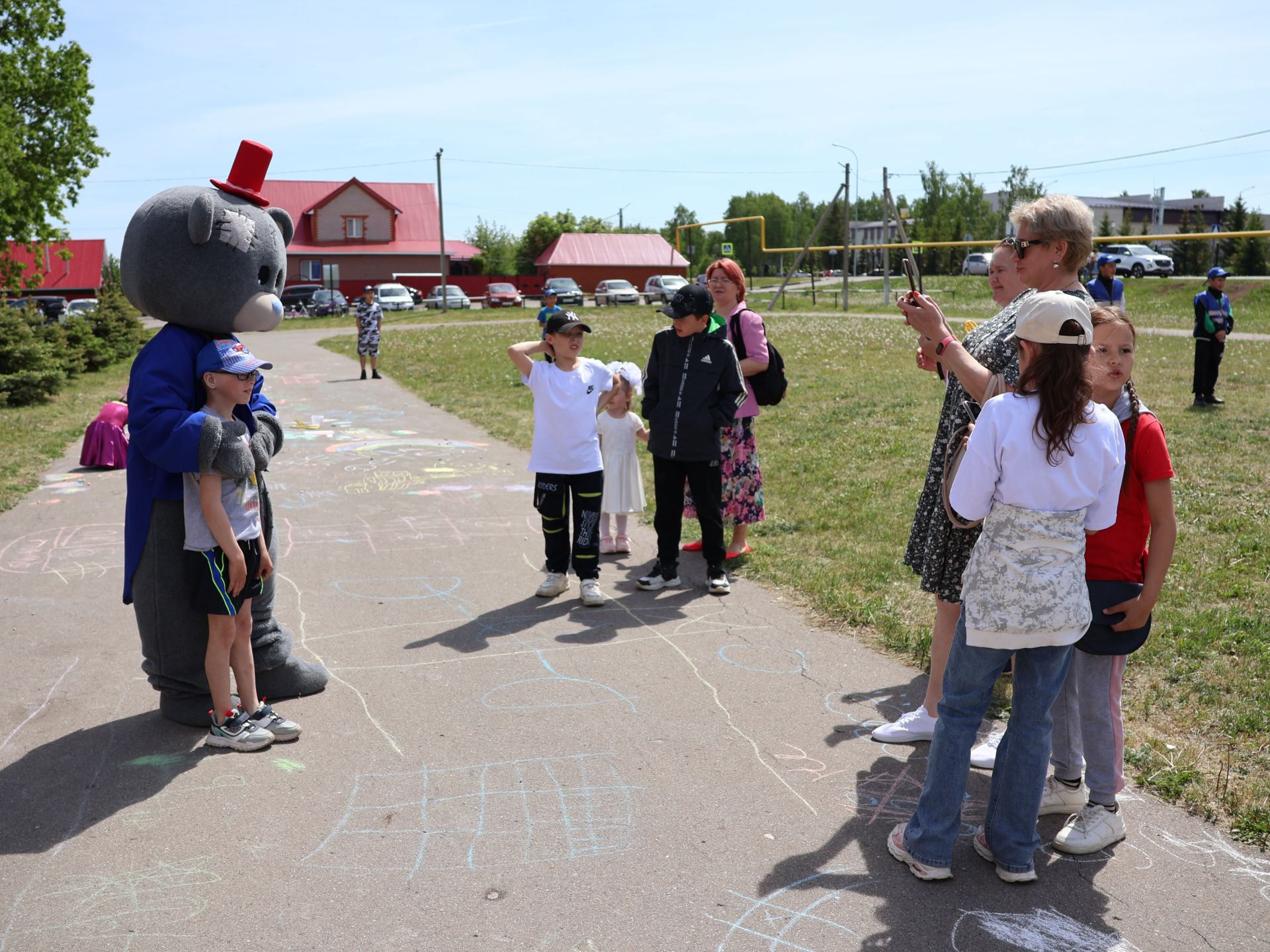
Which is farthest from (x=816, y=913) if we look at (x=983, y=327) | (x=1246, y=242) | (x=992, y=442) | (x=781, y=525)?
(x=1246, y=242)

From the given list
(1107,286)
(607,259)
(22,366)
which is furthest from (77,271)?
(1107,286)

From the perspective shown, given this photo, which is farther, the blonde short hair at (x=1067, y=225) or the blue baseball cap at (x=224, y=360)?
the blue baseball cap at (x=224, y=360)

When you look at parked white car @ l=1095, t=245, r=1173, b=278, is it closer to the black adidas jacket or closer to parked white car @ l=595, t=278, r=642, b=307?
parked white car @ l=595, t=278, r=642, b=307

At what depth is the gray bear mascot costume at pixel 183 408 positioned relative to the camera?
3.70 m

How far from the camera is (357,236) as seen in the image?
56.0 meters

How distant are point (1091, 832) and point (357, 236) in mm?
57200

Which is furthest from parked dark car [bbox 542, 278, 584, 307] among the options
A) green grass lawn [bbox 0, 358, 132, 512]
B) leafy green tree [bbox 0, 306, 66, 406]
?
leafy green tree [bbox 0, 306, 66, 406]

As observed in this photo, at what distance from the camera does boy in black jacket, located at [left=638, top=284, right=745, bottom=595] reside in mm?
5738

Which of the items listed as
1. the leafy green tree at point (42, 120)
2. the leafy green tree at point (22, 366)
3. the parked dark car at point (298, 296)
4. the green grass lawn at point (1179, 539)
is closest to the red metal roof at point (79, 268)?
the parked dark car at point (298, 296)

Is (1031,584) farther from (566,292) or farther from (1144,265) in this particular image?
(1144,265)

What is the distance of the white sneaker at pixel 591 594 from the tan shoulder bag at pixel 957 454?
264 centimetres

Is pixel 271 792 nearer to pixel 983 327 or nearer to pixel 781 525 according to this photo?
pixel 983 327

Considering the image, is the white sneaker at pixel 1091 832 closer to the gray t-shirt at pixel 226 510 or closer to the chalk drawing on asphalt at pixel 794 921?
the chalk drawing on asphalt at pixel 794 921

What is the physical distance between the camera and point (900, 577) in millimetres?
6027
